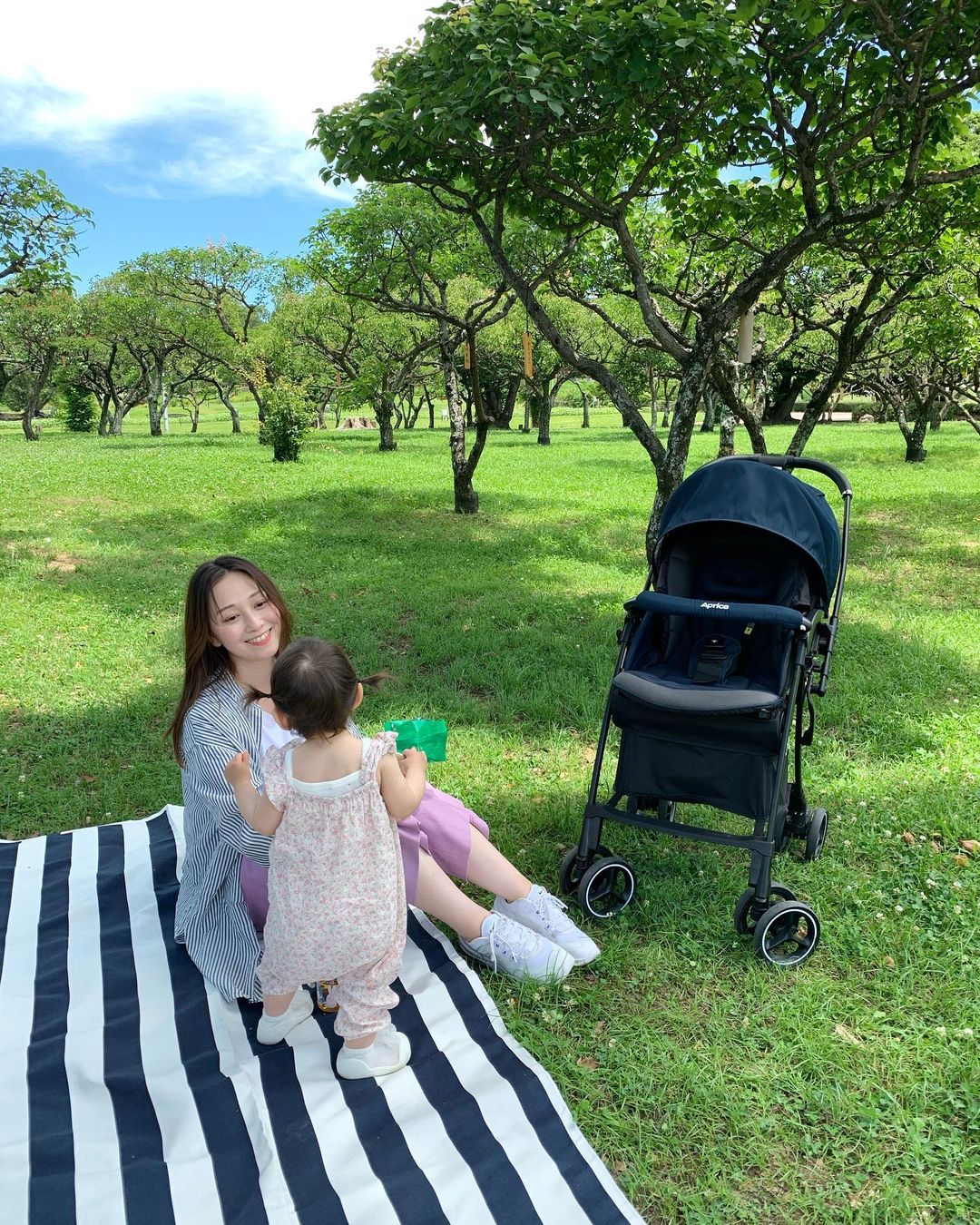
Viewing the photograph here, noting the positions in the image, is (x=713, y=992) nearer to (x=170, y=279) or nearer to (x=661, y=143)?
(x=661, y=143)

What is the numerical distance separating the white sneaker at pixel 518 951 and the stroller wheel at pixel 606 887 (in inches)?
11.7

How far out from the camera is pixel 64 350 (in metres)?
31.0

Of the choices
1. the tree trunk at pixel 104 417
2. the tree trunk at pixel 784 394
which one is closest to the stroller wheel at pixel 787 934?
the tree trunk at pixel 784 394

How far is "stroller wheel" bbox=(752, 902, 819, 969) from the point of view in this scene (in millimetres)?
2973

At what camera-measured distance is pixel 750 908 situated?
3082 millimetres

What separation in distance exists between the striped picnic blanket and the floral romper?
32 cm

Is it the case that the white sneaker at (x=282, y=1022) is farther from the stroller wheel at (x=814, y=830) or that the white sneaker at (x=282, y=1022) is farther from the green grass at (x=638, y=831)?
the stroller wheel at (x=814, y=830)

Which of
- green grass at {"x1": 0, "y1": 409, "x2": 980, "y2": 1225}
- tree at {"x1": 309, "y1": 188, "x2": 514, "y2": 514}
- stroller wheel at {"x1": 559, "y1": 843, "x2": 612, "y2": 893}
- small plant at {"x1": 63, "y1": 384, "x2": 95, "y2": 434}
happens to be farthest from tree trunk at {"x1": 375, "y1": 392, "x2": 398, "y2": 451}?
small plant at {"x1": 63, "y1": 384, "x2": 95, "y2": 434}

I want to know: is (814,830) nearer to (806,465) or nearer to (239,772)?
(806,465)

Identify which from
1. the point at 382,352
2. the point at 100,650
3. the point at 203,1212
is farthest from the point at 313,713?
the point at 382,352

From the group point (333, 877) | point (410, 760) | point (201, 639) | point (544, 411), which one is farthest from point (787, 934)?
point (544, 411)

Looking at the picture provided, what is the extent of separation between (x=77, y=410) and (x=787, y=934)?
139 ft

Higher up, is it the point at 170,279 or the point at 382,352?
the point at 170,279

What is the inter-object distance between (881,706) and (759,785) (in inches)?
99.0
